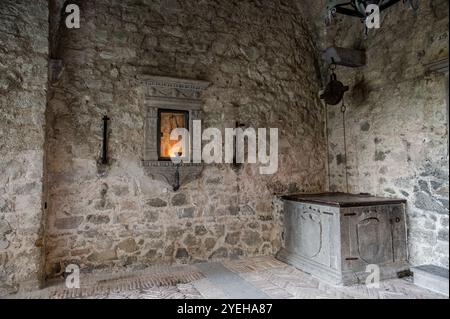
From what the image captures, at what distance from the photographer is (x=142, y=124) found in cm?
377

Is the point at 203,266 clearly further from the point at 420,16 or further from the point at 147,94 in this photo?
the point at 420,16

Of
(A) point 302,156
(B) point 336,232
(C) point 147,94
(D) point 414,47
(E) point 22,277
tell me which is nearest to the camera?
(E) point 22,277

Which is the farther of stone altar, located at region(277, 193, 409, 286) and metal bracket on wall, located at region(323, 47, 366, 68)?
metal bracket on wall, located at region(323, 47, 366, 68)

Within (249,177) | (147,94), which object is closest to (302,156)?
(249,177)

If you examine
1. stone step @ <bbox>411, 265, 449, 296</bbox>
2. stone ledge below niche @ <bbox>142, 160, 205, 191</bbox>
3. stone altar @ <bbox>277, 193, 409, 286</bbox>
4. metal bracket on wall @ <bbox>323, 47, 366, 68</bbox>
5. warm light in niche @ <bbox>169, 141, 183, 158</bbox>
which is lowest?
stone step @ <bbox>411, 265, 449, 296</bbox>

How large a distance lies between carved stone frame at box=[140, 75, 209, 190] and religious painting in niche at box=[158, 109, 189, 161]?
6 cm

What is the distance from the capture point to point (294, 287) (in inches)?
124

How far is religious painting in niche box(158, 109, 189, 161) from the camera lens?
3.84 m

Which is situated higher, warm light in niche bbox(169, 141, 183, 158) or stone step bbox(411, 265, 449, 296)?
warm light in niche bbox(169, 141, 183, 158)

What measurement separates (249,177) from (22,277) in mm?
2773

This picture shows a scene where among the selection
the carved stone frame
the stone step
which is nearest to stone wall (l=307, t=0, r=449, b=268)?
the stone step

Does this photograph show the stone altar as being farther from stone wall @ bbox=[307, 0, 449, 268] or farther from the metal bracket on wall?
the metal bracket on wall

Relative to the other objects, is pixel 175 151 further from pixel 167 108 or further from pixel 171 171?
pixel 167 108

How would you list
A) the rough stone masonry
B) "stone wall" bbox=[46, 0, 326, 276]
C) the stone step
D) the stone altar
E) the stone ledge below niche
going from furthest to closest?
the stone ledge below niche, "stone wall" bbox=[46, 0, 326, 276], the stone altar, the rough stone masonry, the stone step
